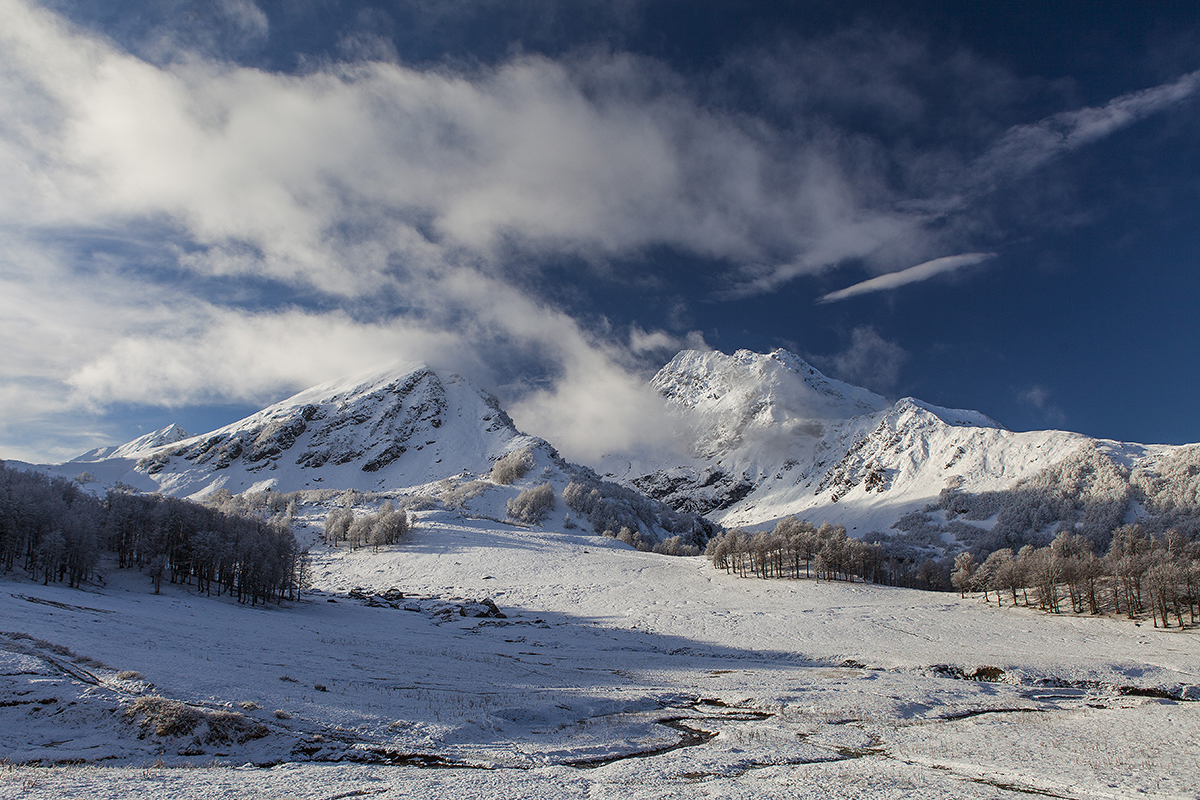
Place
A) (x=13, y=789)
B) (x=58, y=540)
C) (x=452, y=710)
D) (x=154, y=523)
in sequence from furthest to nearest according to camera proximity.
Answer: (x=154, y=523), (x=58, y=540), (x=452, y=710), (x=13, y=789)

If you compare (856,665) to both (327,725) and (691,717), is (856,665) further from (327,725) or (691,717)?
(327,725)

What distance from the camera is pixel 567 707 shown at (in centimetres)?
2292

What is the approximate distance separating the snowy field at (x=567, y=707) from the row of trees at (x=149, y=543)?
7.52 meters

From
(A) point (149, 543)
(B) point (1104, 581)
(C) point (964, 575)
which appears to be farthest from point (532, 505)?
(B) point (1104, 581)

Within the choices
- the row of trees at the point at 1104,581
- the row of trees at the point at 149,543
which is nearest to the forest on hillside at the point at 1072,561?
the row of trees at the point at 1104,581

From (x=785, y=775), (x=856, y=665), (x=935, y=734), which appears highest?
(x=785, y=775)

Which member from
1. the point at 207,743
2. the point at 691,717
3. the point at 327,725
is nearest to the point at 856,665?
the point at 691,717

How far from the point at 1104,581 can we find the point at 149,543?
131900 millimetres

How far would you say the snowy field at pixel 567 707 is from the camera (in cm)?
Result: 1357

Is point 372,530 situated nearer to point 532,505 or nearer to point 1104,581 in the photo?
point 532,505

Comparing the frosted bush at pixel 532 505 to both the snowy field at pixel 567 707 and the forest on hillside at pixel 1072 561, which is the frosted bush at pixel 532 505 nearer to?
the forest on hillside at pixel 1072 561

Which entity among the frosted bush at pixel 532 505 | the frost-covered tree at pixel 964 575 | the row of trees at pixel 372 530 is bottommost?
the frost-covered tree at pixel 964 575

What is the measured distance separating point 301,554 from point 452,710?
71443 mm

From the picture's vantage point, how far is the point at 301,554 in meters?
80.4
